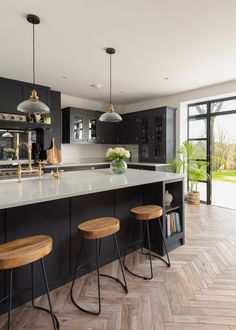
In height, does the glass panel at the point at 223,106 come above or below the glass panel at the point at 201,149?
above

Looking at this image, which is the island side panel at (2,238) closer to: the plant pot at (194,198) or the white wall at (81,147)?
the white wall at (81,147)

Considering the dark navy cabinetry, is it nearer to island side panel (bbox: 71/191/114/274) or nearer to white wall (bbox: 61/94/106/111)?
white wall (bbox: 61/94/106/111)

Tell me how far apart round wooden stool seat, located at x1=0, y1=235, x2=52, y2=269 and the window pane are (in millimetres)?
4668

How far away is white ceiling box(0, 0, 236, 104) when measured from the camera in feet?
6.95

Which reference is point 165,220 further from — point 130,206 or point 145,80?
point 145,80

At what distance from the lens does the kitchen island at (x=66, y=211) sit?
1.69 meters

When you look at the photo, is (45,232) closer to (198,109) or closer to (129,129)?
(129,129)

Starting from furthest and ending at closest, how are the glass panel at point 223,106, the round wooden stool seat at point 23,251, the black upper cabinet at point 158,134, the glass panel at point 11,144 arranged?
the black upper cabinet at point 158,134
the glass panel at point 223,106
the glass panel at point 11,144
the round wooden stool seat at point 23,251

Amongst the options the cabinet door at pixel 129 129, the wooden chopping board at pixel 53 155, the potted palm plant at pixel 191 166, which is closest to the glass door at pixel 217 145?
the potted palm plant at pixel 191 166

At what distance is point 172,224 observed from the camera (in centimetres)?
282

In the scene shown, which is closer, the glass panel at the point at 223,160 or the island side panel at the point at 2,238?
the island side panel at the point at 2,238

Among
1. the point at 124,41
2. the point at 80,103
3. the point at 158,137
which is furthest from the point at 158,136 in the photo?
the point at 124,41

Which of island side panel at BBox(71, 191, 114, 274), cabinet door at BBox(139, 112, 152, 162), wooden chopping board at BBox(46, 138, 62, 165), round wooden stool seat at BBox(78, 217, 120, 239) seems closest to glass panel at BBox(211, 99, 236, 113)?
cabinet door at BBox(139, 112, 152, 162)

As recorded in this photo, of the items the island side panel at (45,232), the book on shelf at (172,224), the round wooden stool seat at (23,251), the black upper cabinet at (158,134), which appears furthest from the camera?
the black upper cabinet at (158,134)
